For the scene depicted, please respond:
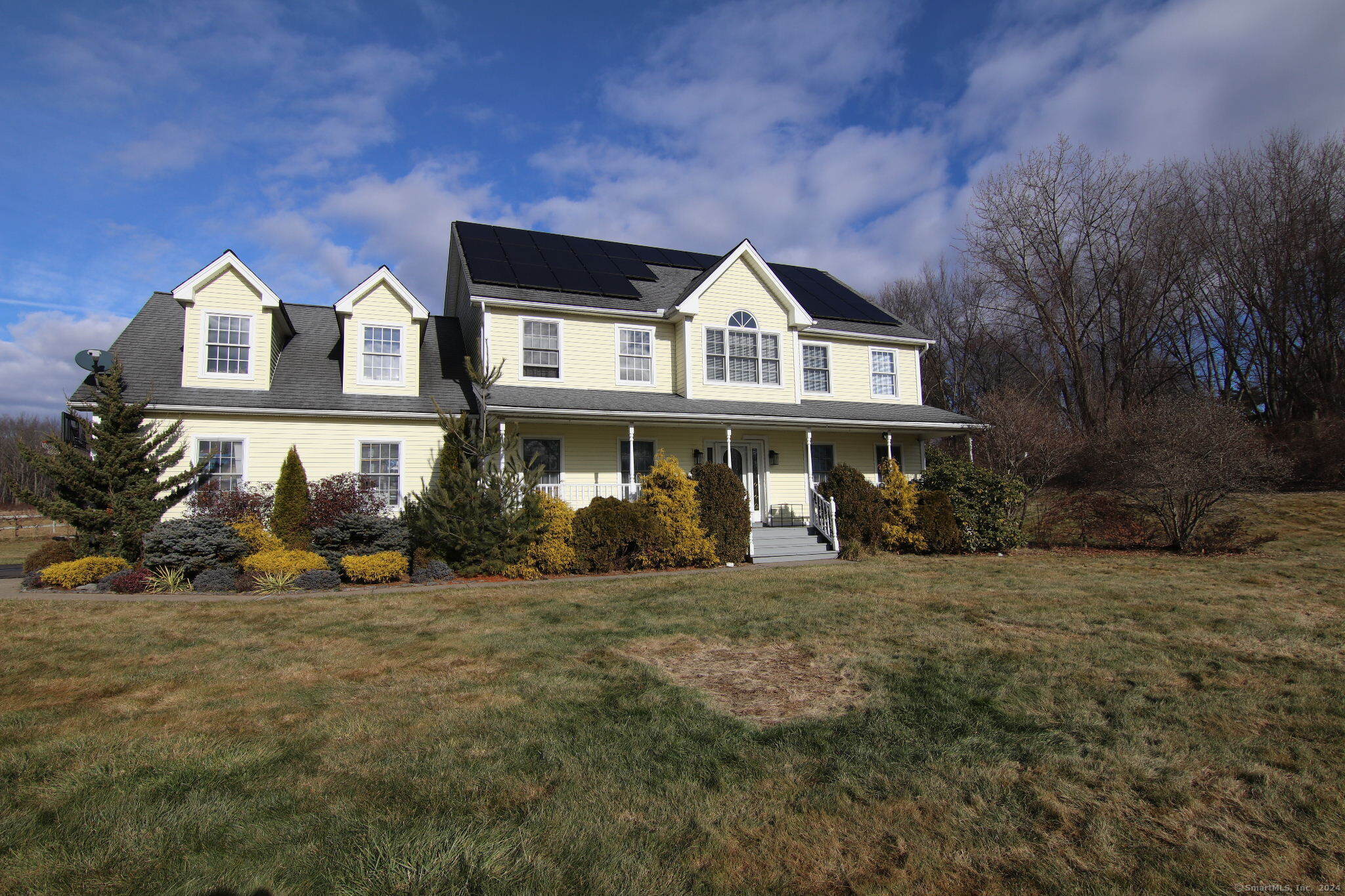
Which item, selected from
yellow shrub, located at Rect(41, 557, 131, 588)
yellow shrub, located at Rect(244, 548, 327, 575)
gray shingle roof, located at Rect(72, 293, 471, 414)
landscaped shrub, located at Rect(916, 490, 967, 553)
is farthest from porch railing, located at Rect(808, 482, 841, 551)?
yellow shrub, located at Rect(41, 557, 131, 588)

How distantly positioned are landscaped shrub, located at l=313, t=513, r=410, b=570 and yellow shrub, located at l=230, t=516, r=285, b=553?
2.79 feet

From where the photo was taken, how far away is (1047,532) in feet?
62.4

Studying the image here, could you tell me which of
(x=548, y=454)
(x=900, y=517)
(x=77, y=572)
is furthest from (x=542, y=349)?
(x=77, y=572)

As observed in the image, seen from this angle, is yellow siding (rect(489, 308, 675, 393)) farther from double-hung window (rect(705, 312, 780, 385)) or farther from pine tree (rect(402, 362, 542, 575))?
pine tree (rect(402, 362, 542, 575))

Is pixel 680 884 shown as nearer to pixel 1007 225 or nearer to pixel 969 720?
pixel 969 720

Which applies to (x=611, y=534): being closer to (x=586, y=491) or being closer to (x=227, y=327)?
(x=586, y=491)

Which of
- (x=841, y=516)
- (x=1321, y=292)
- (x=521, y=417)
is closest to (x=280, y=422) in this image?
(x=521, y=417)

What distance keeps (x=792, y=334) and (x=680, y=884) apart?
17.5m

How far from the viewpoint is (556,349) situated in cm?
1744

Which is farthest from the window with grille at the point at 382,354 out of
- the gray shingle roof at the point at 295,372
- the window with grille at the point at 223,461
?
the window with grille at the point at 223,461

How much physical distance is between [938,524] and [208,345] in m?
17.9

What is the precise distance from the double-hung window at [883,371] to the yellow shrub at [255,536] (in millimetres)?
16663

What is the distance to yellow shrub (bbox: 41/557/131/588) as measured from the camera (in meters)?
12.0

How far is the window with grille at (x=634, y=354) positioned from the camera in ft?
59.4
